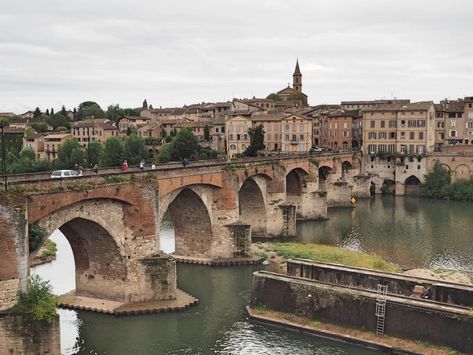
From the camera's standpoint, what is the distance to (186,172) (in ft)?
121

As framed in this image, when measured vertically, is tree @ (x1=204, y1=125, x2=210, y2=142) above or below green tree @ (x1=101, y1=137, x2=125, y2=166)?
above

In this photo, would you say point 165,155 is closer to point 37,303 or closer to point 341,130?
point 341,130

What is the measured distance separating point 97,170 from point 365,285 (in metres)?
16.5

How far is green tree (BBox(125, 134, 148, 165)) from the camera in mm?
88787

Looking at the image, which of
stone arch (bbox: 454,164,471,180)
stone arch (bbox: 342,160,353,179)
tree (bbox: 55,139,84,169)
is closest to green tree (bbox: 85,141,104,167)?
tree (bbox: 55,139,84,169)

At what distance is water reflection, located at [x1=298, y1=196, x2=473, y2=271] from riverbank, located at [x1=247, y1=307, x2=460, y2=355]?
1498 cm

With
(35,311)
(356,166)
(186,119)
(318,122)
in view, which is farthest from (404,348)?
(186,119)

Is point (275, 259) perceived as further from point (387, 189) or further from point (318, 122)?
point (318, 122)

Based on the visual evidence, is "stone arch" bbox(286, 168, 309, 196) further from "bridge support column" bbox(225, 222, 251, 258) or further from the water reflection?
"bridge support column" bbox(225, 222, 251, 258)

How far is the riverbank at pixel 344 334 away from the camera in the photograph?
81.0 ft

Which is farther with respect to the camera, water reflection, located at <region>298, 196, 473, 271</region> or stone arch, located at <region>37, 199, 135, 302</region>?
water reflection, located at <region>298, 196, 473, 271</region>

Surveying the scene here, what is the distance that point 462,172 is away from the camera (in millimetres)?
74688

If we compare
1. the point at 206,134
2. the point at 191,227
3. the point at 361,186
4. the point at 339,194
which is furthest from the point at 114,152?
the point at 191,227

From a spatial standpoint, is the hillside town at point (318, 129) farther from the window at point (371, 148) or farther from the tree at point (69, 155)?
the tree at point (69, 155)
